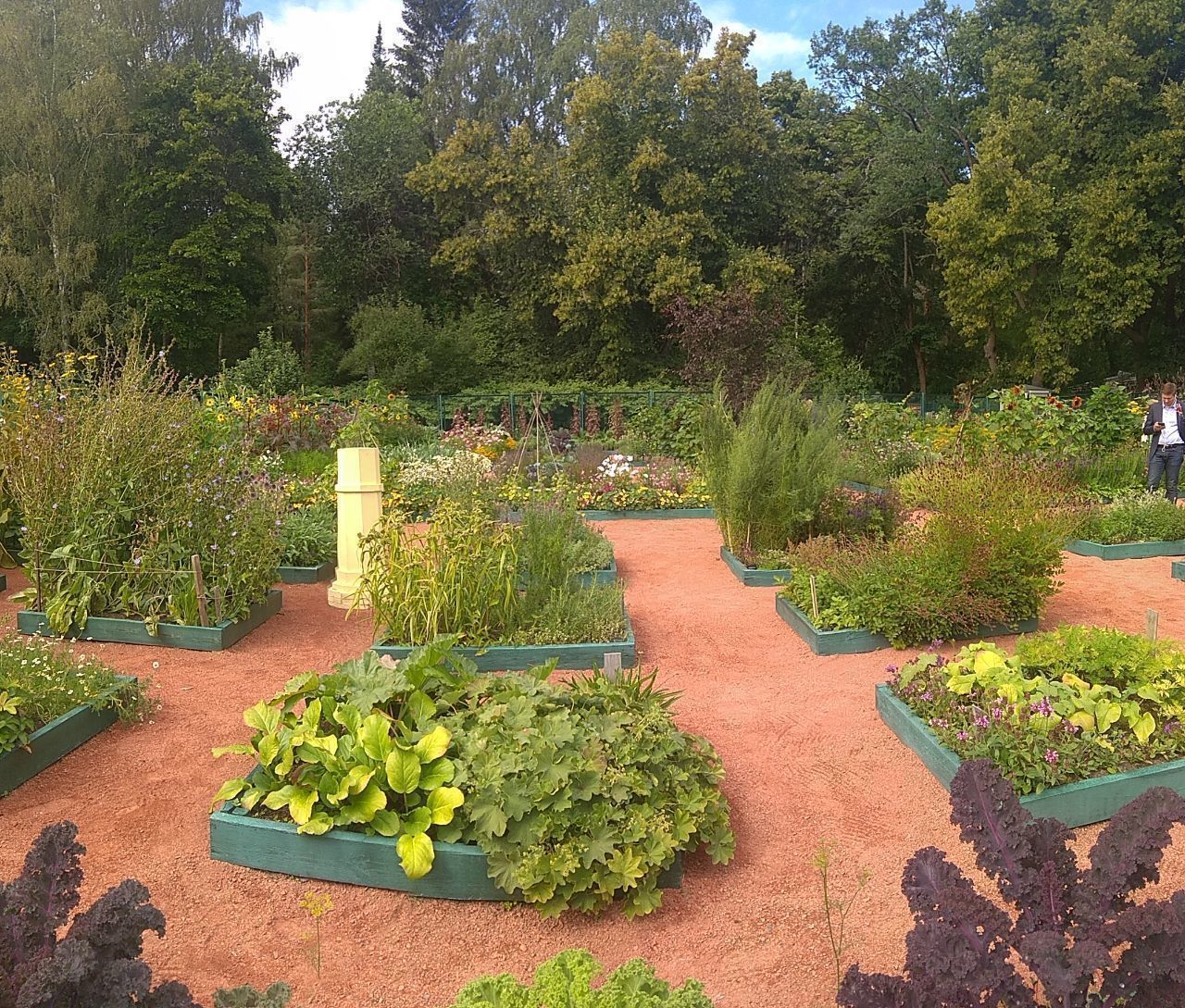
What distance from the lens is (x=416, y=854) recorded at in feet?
10.0

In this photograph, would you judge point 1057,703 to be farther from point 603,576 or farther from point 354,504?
point 354,504

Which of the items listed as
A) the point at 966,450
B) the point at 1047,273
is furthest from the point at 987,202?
the point at 966,450

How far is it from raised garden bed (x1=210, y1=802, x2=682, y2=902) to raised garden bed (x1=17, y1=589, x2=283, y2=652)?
2.56 m

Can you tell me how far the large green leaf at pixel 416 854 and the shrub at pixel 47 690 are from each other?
76.7 inches

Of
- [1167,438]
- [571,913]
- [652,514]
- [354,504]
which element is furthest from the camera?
[652,514]

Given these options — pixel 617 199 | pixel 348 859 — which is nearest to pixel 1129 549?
pixel 348 859

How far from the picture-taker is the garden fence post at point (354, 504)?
22.8 ft

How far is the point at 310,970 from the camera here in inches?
108

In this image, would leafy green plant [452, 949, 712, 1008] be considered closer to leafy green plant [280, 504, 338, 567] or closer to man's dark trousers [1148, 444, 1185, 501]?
leafy green plant [280, 504, 338, 567]

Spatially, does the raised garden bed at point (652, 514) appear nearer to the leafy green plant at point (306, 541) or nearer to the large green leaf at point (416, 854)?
the leafy green plant at point (306, 541)

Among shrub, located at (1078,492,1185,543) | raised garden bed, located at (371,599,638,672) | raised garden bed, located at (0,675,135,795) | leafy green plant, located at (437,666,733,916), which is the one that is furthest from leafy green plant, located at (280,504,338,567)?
shrub, located at (1078,492,1185,543)

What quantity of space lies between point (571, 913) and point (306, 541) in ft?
18.2

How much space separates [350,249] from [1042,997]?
30.1 m

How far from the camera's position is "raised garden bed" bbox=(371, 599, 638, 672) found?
17.4ft
